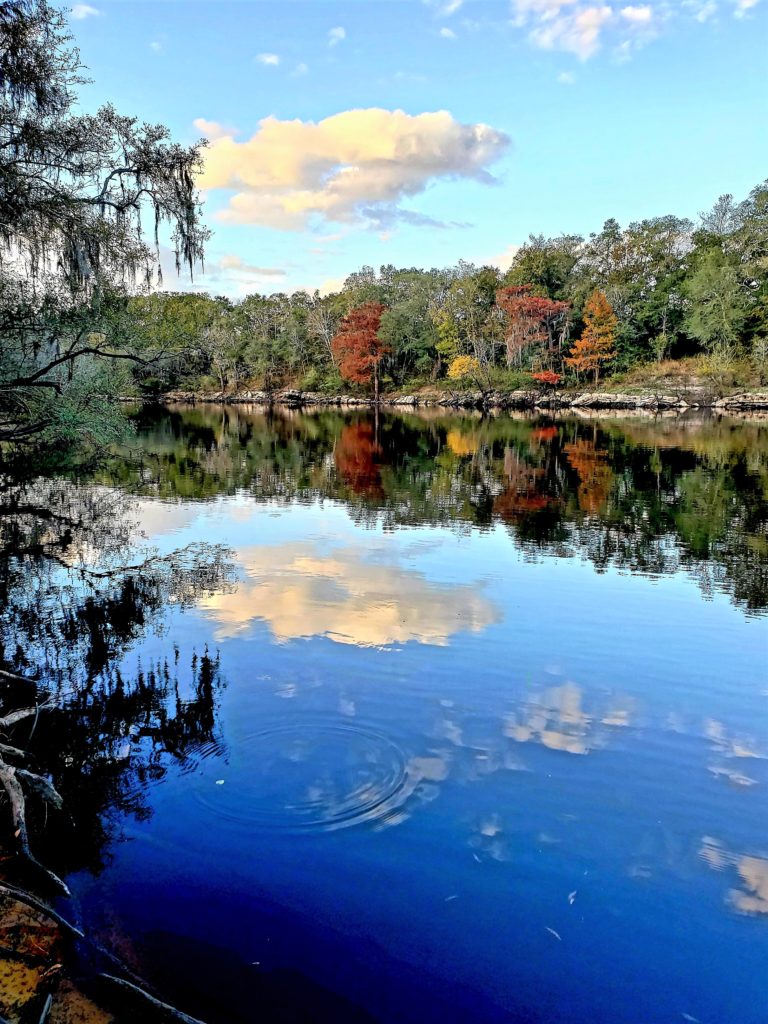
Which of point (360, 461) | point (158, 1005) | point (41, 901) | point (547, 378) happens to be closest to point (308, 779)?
point (41, 901)

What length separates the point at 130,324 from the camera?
54.8 feet

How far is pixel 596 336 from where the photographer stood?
2800 inches

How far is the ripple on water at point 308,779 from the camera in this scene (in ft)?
18.0

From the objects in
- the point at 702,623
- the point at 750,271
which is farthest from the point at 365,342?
the point at 702,623

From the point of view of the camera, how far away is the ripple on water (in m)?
5.50

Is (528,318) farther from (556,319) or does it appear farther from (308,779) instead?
(308,779)

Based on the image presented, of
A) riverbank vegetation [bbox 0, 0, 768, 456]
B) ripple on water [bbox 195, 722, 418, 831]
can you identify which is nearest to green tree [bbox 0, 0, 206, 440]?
riverbank vegetation [bbox 0, 0, 768, 456]

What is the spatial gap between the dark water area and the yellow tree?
6019cm

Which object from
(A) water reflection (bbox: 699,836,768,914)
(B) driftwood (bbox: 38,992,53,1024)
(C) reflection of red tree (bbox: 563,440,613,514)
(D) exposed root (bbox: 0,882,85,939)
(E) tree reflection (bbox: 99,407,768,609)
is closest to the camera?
(B) driftwood (bbox: 38,992,53,1024)

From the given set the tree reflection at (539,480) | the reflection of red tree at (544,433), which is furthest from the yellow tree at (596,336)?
the reflection of red tree at (544,433)

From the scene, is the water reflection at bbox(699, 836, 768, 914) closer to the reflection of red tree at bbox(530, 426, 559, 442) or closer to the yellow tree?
the reflection of red tree at bbox(530, 426, 559, 442)

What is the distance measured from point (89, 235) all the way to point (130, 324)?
232 cm

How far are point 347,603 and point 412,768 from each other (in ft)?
16.8

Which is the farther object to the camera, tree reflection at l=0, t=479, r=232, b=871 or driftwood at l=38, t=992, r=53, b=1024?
tree reflection at l=0, t=479, r=232, b=871
